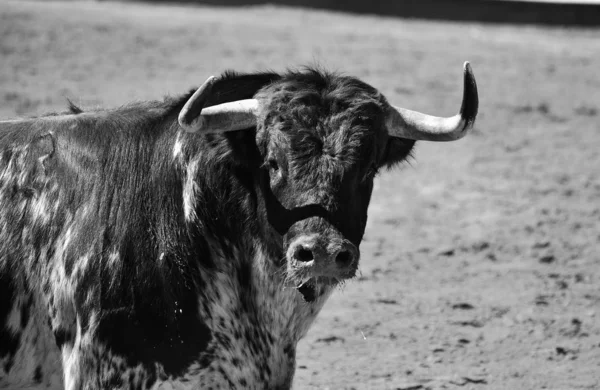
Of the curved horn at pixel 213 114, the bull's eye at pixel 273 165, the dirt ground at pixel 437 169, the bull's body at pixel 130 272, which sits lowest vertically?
the dirt ground at pixel 437 169

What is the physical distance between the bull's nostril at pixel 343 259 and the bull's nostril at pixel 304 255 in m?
0.11

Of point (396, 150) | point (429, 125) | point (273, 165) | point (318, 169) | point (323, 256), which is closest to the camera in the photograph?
point (323, 256)

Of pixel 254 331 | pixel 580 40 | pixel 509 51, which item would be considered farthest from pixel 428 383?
pixel 580 40

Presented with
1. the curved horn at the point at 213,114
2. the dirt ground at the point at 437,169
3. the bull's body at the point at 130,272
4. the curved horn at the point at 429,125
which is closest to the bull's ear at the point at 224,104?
the curved horn at the point at 213,114

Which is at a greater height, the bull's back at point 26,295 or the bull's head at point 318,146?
the bull's head at point 318,146

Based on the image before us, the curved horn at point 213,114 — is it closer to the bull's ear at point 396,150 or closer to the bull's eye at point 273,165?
the bull's eye at point 273,165

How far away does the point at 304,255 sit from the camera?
436cm

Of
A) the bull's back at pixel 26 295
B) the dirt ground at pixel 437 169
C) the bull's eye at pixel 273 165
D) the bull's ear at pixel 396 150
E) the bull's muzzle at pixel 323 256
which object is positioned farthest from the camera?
the dirt ground at pixel 437 169

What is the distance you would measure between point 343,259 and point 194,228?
0.82m

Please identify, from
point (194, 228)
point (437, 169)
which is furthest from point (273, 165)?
point (437, 169)

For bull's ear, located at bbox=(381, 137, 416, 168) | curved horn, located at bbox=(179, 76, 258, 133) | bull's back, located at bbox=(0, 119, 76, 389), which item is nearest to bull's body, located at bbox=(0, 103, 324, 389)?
bull's back, located at bbox=(0, 119, 76, 389)

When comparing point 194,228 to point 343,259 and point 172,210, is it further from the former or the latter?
point 343,259

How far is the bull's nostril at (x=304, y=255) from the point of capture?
14.3ft

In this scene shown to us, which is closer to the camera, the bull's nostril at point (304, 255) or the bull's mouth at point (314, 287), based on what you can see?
the bull's nostril at point (304, 255)
